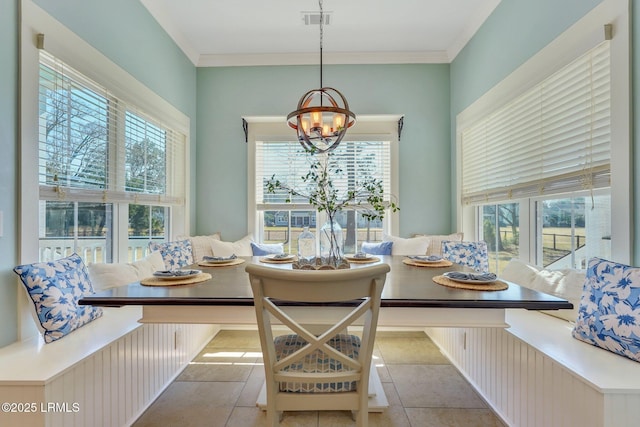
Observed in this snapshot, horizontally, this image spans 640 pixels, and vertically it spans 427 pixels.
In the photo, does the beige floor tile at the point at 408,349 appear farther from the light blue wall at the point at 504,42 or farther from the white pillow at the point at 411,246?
the light blue wall at the point at 504,42

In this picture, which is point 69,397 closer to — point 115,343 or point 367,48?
point 115,343

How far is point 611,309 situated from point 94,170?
2890mm

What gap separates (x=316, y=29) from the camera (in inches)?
115

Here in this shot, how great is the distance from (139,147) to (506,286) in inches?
107

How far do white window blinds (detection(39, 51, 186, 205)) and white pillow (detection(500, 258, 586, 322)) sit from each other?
281 cm

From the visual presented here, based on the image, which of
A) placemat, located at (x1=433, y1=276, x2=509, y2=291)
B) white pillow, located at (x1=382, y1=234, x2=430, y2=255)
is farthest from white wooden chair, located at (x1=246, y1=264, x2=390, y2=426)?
white pillow, located at (x1=382, y1=234, x2=430, y2=255)

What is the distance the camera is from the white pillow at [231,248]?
3115 millimetres

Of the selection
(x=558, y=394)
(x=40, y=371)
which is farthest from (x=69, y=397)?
(x=558, y=394)

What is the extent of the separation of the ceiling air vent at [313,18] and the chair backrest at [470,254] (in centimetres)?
233

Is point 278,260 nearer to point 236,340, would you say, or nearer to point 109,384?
point 109,384

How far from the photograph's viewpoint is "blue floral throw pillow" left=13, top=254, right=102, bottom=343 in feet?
4.61

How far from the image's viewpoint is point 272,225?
362cm

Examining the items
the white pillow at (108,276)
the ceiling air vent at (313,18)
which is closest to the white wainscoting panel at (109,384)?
the white pillow at (108,276)

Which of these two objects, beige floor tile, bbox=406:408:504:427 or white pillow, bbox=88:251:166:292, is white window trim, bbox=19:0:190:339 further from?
beige floor tile, bbox=406:408:504:427
